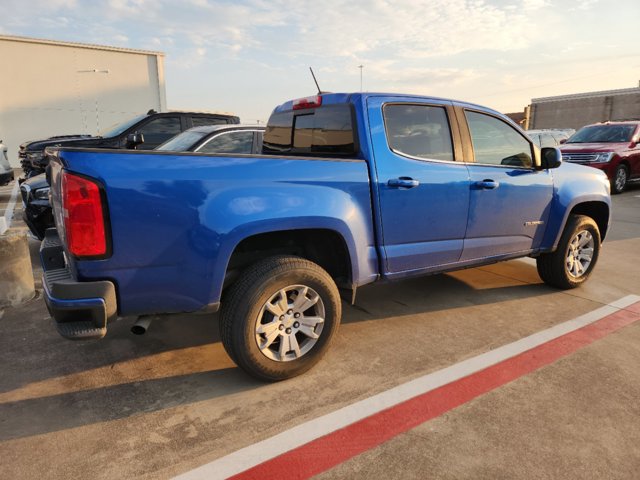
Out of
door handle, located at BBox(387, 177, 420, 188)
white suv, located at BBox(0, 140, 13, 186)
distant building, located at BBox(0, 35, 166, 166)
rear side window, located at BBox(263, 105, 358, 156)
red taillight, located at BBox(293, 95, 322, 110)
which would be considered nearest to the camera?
door handle, located at BBox(387, 177, 420, 188)

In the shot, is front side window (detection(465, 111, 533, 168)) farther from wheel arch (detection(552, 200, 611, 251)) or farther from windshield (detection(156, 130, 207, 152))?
windshield (detection(156, 130, 207, 152))

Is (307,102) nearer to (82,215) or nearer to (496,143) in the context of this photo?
(496,143)

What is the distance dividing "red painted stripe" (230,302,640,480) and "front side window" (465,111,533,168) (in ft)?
5.17

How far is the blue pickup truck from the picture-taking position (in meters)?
2.38

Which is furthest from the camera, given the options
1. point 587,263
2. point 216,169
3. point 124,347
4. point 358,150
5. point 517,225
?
point 587,263

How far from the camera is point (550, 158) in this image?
13.7ft

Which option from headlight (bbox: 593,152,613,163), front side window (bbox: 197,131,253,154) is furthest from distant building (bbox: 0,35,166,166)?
front side window (bbox: 197,131,253,154)

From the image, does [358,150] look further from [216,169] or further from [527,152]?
[527,152]

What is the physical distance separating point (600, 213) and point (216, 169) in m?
4.42

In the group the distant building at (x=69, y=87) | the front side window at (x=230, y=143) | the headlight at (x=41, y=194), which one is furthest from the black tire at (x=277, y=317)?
the distant building at (x=69, y=87)

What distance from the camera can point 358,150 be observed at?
10.7ft

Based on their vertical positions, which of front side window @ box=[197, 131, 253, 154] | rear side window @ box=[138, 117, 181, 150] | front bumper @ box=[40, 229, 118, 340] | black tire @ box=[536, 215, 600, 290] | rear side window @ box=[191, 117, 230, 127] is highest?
rear side window @ box=[191, 117, 230, 127]

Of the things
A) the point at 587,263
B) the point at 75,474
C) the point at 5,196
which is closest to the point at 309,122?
the point at 75,474

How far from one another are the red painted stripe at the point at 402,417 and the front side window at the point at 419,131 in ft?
5.42
